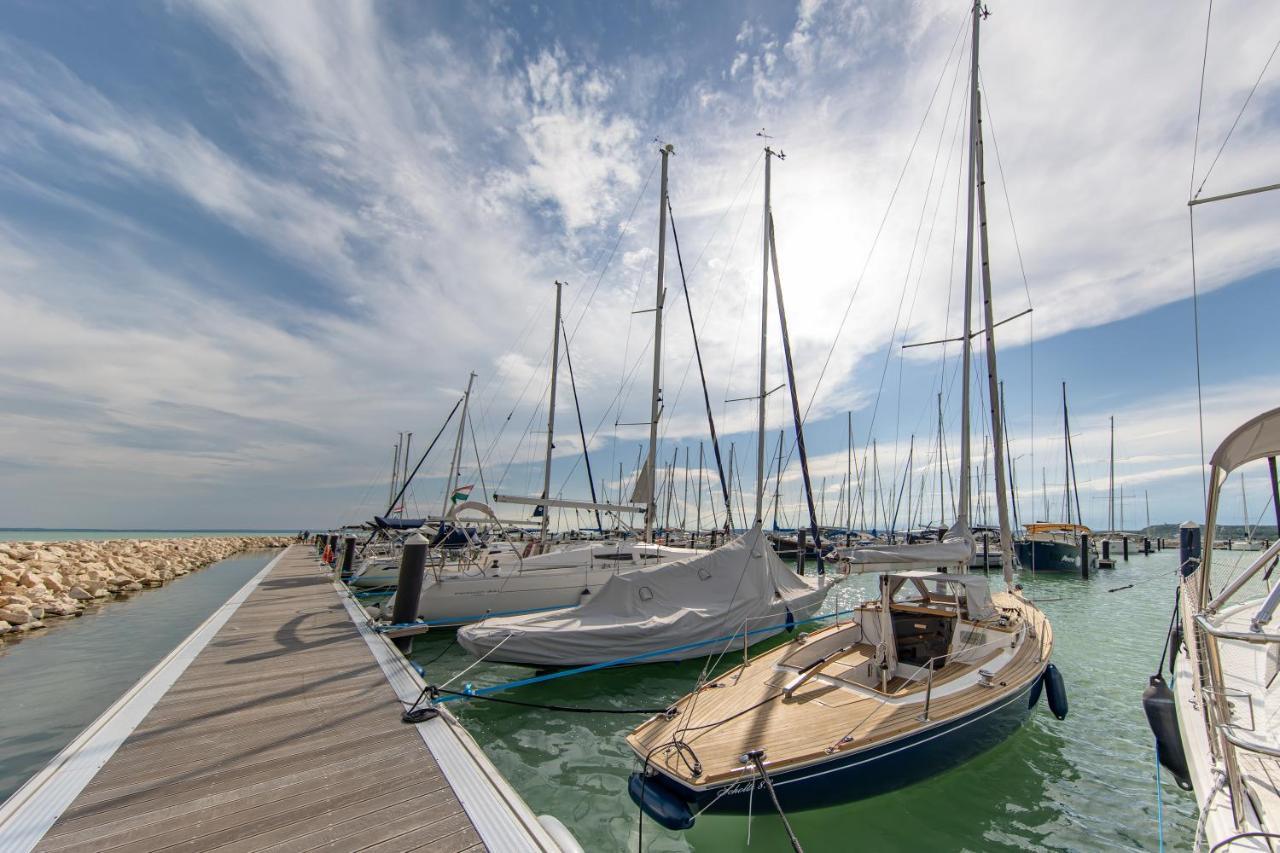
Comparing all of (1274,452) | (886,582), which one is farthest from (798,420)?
(1274,452)

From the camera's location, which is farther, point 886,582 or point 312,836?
point 886,582

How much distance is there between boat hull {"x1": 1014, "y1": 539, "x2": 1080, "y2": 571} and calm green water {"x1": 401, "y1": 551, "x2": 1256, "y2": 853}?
25967 mm

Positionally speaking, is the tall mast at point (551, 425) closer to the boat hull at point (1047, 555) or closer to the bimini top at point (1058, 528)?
the boat hull at point (1047, 555)

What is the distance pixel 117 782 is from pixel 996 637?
982cm

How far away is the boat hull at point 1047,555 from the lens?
3136 cm

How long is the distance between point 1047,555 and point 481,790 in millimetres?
37773

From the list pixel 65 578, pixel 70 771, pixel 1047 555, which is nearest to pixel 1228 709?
pixel 70 771

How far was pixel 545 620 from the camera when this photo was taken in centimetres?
889

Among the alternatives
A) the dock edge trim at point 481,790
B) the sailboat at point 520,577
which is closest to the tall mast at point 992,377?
the sailboat at point 520,577

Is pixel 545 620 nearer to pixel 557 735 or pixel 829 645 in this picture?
pixel 557 735

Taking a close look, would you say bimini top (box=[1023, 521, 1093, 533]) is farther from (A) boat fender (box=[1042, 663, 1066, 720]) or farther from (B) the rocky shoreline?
(B) the rocky shoreline

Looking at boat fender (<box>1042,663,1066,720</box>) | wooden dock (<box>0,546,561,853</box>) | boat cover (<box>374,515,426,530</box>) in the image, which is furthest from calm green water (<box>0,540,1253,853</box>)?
boat cover (<box>374,515,426,530</box>)

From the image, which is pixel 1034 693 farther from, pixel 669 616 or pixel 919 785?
pixel 669 616

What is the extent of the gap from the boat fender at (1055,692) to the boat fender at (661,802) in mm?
5839
